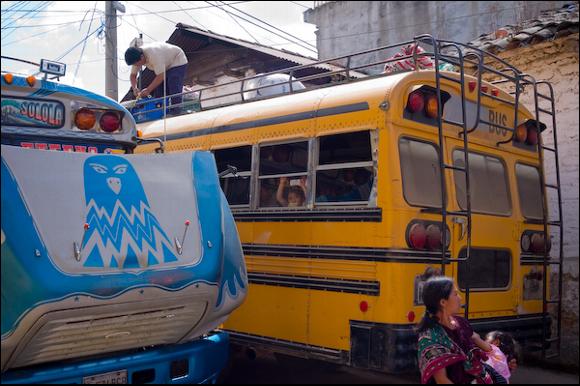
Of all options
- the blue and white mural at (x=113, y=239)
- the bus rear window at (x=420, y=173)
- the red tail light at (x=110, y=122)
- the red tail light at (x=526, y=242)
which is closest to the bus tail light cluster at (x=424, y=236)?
the bus rear window at (x=420, y=173)

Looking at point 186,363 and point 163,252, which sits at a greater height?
point 163,252

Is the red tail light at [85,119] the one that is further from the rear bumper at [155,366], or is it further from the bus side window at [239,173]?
the rear bumper at [155,366]

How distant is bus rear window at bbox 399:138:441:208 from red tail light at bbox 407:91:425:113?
0.25 m

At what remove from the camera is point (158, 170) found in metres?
4.44

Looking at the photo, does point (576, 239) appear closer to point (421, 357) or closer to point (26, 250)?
point (421, 357)

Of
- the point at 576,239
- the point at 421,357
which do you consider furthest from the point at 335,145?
the point at 576,239

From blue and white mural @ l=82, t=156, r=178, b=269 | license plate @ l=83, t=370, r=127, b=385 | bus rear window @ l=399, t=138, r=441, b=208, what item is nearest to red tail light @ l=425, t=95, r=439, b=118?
bus rear window @ l=399, t=138, r=441, b=208

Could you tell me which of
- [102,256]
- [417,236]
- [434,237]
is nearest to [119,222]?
[102,256]

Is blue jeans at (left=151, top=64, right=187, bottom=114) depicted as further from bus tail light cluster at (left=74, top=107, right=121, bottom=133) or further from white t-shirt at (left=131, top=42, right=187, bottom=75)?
bus tail light cluster at (left=74, top=107, right=121, bottom=133)

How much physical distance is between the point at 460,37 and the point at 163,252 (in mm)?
15281

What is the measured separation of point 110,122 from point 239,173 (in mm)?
1439

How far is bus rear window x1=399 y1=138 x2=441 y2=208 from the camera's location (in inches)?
197

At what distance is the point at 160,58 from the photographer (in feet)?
28.1

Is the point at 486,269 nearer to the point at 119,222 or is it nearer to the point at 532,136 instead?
the point at 532,136
